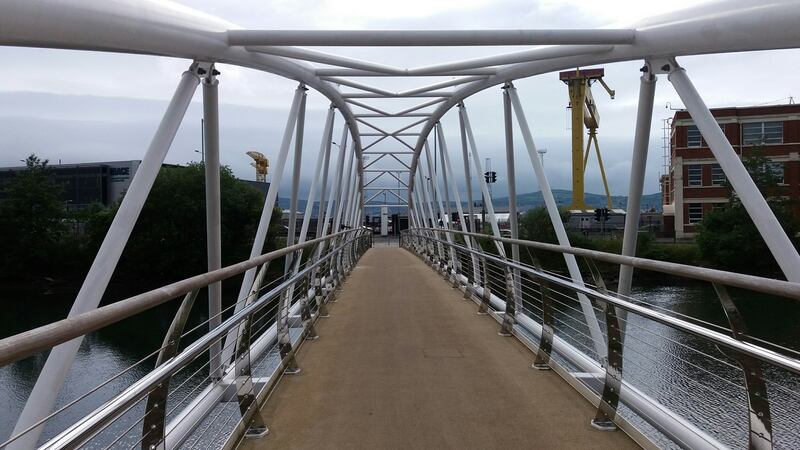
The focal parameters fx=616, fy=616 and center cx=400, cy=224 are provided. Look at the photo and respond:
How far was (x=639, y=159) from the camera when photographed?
5902 mm

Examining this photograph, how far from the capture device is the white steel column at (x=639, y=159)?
558cm

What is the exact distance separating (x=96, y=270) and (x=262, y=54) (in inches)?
154

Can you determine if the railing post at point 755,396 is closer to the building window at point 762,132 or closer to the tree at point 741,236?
the tree at point 741,236

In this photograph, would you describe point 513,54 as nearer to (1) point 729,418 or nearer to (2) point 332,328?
A: (2) point 332,328

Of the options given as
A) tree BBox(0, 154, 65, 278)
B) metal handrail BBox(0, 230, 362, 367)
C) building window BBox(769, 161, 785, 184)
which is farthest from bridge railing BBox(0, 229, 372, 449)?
tree BBox(0, 154, 65, 278)

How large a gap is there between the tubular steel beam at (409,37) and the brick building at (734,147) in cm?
3525

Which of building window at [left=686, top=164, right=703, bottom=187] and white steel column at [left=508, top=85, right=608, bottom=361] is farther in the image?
building window at [left=686, top=164, right=703, bottom=187]

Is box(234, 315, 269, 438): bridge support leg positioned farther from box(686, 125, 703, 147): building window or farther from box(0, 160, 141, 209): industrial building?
box(0, 160, 141, 209): industrial building

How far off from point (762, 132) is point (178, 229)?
37836 millimetres

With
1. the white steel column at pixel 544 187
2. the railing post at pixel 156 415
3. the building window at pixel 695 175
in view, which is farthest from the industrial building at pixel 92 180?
the railing post at pixel 156 415

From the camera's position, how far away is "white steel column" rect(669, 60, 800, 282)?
4.39 meters

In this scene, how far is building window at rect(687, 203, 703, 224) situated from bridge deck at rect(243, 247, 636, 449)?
38.0 m

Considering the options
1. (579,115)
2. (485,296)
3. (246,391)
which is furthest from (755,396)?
(579,115)

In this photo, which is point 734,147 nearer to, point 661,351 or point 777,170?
point 777,170
